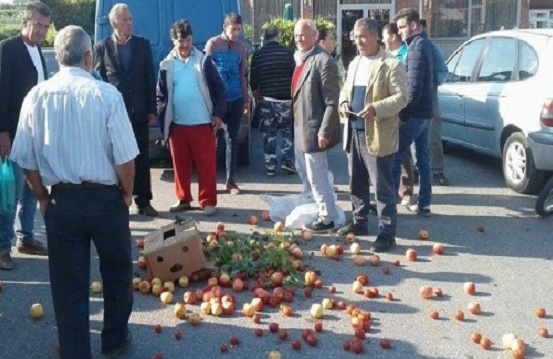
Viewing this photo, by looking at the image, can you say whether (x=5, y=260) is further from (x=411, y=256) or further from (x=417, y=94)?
(x=417, y=94)

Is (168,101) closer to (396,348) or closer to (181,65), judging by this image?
(181,65)

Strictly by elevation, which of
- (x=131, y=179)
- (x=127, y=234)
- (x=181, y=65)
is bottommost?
(x=127, y=234)

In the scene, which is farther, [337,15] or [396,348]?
[337,15]

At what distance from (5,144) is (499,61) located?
244 inches

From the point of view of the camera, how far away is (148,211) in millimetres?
8258

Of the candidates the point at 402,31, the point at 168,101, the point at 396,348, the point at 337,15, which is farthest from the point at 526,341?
the point at 337,15

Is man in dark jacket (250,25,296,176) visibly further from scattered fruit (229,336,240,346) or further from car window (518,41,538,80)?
scattered fruit (229,336,240,346)

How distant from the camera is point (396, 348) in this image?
16.4ft

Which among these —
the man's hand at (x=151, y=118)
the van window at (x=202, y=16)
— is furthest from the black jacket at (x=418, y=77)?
the van window at (x=202, y=16)

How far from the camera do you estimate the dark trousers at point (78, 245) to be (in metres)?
4.37

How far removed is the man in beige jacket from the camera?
663 centimetres

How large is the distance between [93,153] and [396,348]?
229cm

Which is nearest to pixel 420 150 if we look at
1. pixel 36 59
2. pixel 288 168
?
pixel 288 168

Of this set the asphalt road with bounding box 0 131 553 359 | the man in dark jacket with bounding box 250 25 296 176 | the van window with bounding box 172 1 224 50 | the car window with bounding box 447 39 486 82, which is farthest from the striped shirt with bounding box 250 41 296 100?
the car window with bounding box 447 39 486 82
